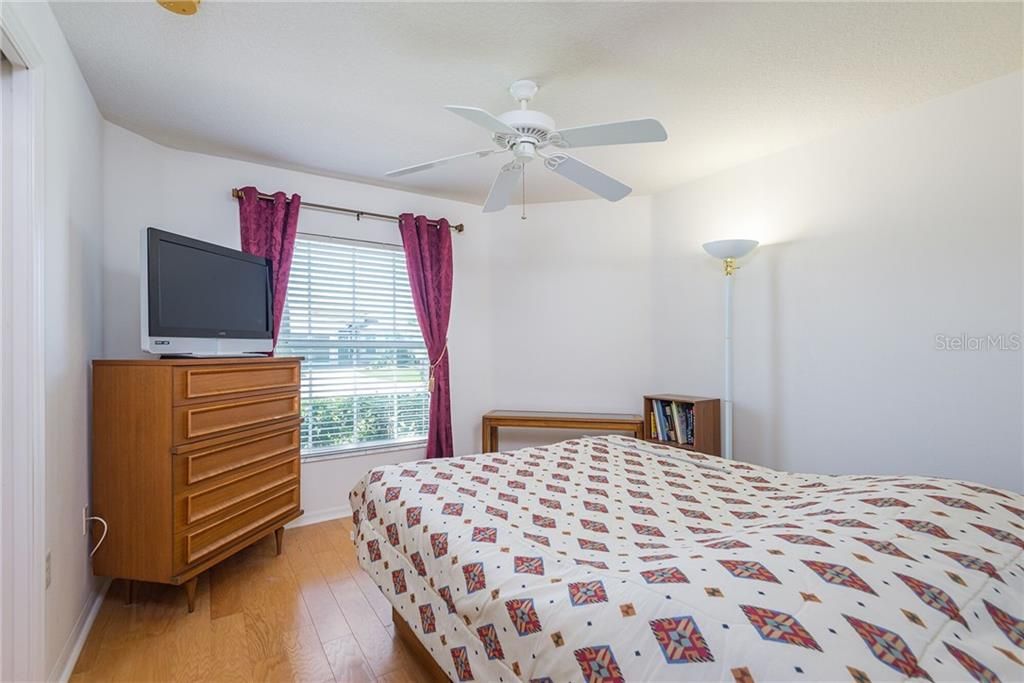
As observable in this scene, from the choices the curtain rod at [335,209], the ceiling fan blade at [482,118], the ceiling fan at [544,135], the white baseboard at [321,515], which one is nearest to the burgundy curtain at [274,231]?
the curtain rod at [335,209]

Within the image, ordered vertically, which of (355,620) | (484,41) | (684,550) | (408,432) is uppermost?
(484,41)

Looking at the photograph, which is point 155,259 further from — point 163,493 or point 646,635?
point 646,635

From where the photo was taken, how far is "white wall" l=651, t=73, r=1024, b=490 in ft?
7.04

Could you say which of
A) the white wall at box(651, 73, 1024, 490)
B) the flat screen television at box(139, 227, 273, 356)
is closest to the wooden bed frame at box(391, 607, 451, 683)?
the flat screen television at box(139, 227, 273, 356)

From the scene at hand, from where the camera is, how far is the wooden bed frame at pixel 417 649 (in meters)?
1.61

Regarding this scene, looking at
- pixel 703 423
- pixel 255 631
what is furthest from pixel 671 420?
pixel 255 631

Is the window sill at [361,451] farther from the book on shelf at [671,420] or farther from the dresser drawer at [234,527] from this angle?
the book on shelf at [671,420]

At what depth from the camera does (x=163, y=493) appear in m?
2.01

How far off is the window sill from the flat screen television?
882 mm

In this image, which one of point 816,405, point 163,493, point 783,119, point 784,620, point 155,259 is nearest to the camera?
point 784,620

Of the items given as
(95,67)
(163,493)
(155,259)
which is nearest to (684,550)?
(163,493)

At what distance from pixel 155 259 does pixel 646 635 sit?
2.43 metres

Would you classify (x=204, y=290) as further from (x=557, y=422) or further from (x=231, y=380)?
(x=557, y=422)

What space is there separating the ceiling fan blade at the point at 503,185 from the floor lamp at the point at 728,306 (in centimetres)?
137
